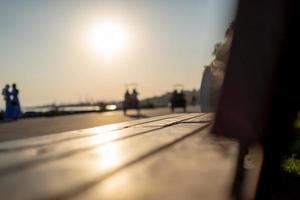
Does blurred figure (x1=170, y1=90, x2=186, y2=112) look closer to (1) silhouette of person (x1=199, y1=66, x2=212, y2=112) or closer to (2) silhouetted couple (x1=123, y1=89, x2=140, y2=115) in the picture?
(2) silhouetted couple (x1=123, y1=89, x2=140, y2=115)

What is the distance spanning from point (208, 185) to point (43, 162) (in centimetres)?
82

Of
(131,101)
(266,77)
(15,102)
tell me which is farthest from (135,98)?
(266,77)

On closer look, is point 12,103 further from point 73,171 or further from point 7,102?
point 73,171

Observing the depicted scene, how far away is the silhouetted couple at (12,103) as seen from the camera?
23.8m

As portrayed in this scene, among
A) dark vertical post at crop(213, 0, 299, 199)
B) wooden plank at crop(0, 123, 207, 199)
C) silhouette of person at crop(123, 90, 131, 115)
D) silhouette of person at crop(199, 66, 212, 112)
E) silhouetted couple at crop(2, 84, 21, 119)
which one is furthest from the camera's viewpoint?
silhouette of person at crop(123, 90, 131, 115)

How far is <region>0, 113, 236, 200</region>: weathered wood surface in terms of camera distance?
64.1 inches

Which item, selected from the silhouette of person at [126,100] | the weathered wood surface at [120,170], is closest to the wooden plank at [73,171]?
the weathered wood surface at [120,170]

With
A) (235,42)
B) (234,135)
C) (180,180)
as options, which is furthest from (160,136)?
(180,180)

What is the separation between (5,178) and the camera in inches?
71.9

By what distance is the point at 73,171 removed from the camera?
197 centimetres

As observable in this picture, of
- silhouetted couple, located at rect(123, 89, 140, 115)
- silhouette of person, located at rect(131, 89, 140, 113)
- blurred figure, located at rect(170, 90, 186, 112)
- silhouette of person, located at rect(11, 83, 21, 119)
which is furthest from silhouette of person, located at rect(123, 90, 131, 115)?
silhouette of person, located at rect(11, 83, 21, 119)

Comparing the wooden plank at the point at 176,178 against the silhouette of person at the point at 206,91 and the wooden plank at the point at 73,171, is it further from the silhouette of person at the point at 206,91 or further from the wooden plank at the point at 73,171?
the silhouette of person at the point at 206,91

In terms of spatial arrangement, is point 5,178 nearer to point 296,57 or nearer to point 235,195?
point 235,195

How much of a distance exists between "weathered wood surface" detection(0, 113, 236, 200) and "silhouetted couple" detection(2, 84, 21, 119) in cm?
2145
